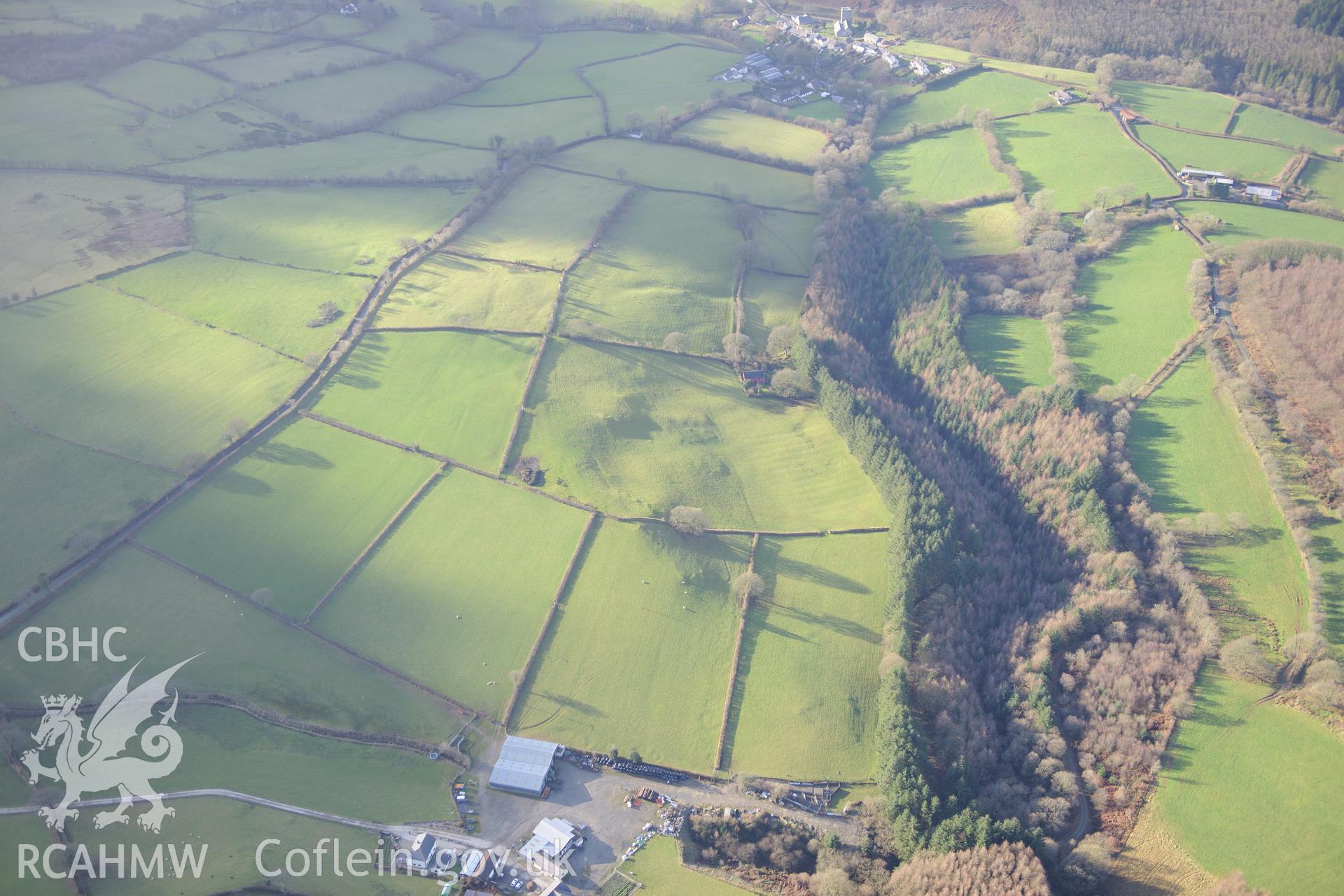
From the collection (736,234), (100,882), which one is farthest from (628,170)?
(100,882)

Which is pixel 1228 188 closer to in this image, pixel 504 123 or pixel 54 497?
pixel 504 123

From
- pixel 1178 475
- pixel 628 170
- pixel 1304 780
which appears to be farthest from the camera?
pixel 628 170

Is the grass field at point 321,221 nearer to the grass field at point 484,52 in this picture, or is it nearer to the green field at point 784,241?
the green field at point 784,241

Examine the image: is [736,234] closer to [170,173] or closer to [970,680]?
[970,680]

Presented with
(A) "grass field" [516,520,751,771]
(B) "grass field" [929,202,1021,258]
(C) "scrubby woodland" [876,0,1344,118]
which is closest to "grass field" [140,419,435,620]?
(A) "grass field" [516,520,751,771]

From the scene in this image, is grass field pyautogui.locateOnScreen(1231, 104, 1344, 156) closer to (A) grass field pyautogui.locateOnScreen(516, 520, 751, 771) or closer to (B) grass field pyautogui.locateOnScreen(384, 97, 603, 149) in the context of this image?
(B) grass field pyautogui.locateOnScreen(384, 97, 603, 149)

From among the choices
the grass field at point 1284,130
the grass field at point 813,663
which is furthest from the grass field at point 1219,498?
the grass field at point 1284,130

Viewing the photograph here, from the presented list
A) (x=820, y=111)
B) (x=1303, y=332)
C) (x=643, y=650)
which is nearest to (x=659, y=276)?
(x=643, y=650)
